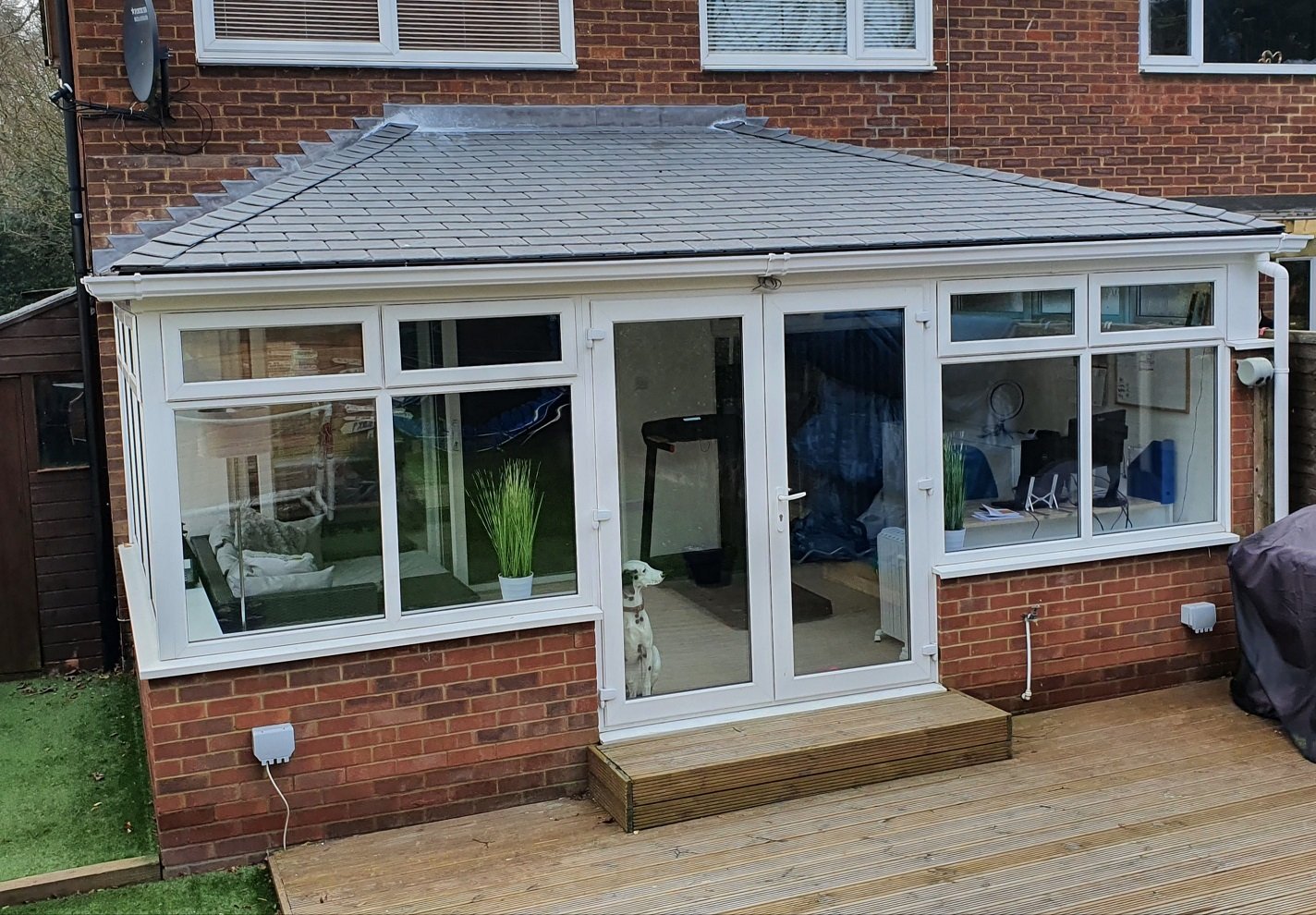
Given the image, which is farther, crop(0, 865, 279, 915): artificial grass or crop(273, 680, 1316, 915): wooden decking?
crop(0, 865, 279, 915): artificial grass

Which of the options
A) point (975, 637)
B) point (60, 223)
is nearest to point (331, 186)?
point (975, 637)

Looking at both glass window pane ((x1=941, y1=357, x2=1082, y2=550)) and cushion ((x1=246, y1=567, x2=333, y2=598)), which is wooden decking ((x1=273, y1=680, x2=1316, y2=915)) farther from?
glass window pane ((x1=941, y1=357, x2=1082, y2=550))

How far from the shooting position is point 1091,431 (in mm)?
7133

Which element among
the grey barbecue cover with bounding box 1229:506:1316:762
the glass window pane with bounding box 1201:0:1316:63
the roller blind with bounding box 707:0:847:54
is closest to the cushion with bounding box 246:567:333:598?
the grey barbecue cover with bounding box 1229:506:1316:762

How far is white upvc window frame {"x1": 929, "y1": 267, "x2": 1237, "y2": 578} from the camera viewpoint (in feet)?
22.4

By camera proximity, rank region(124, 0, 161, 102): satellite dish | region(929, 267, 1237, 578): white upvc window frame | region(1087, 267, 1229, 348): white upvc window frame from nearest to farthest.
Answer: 1. region(929, 267, 1237, 578): white upvc window frame
2. region(1087, 267, 1229, 348): white upvc window frame
3. region(124, 0, 161, 102): satellite dish

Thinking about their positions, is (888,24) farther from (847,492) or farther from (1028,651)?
(1028,651)

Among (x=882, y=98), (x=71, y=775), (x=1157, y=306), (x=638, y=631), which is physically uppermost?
(x=882, y=98)

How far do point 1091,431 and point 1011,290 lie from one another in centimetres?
91

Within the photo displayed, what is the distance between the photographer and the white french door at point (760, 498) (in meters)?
6.32

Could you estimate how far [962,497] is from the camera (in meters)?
6.97

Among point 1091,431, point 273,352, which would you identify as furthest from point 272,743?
point 1091,431

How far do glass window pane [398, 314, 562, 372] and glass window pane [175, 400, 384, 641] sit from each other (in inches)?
Answer: 13.3

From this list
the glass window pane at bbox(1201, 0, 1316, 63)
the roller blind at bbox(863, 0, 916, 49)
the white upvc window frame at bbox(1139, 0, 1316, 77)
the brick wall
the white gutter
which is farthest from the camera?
the glass window pane at bbox(1201, 0, 1316, 63)
